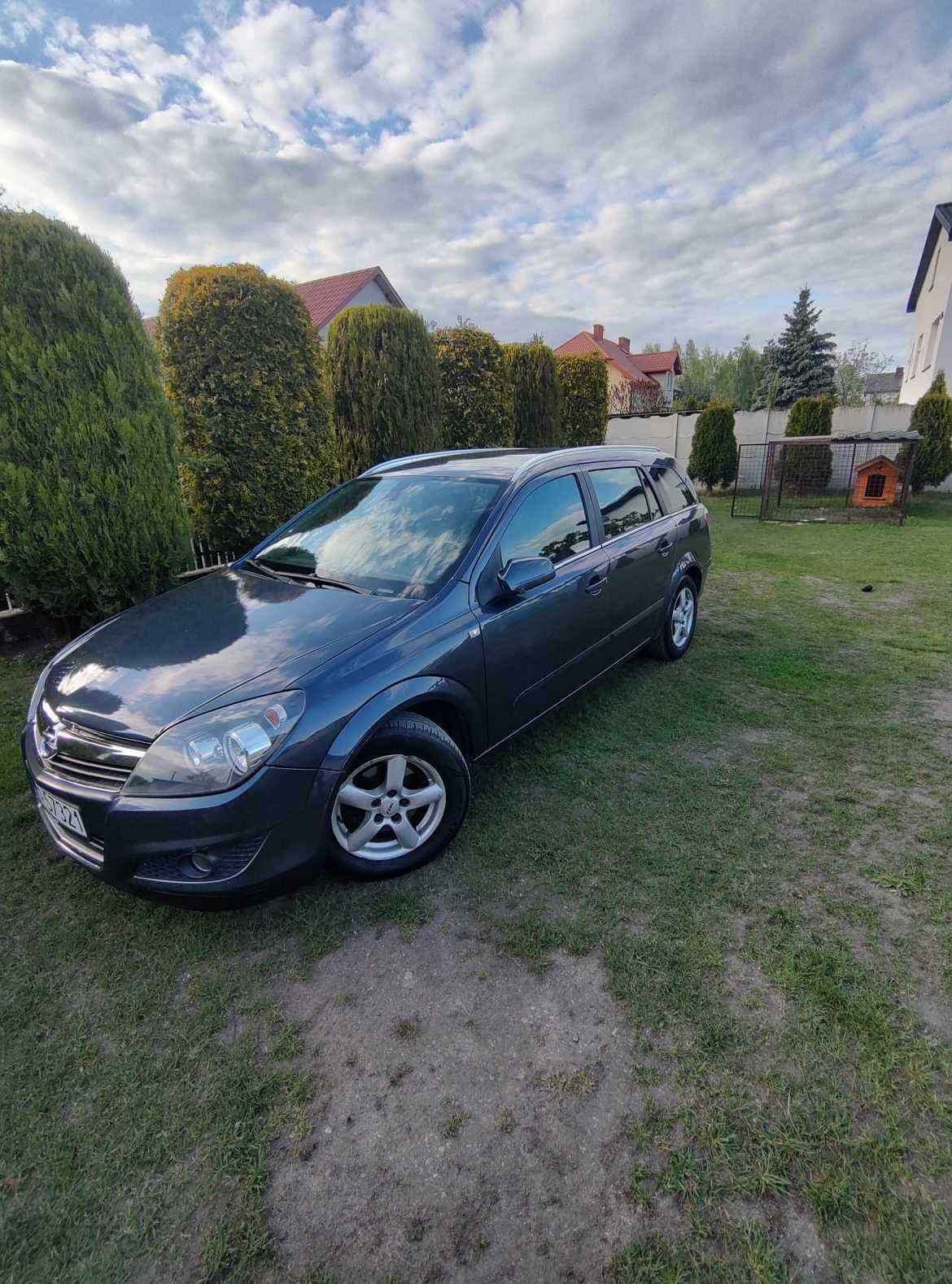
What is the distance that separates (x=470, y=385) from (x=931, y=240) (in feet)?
Result: 66.0

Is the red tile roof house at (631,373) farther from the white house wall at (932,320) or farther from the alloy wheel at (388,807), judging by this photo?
the alloy wheel at (388,807)

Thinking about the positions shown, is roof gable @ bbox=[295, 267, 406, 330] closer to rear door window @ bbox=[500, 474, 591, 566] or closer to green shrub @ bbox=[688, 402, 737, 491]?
green shrub @ bbox=[688, 402, 737, 491]

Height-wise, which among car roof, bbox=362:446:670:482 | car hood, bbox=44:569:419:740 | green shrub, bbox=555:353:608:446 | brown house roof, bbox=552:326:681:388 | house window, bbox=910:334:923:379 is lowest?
car hood, bbox=44:569:419:740

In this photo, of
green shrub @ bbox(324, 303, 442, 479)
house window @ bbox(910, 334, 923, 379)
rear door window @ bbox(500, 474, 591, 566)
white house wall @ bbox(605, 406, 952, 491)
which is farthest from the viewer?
house window @ bbox(910, 334, 923, 379)

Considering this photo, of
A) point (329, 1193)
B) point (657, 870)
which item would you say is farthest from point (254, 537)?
point (329, 1193)

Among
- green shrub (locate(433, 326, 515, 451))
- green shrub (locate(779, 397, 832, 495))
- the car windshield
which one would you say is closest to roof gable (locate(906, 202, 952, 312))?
green shrub (locate(779, 397, 832, 495))

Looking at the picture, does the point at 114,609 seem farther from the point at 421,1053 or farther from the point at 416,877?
the point at 421,1053

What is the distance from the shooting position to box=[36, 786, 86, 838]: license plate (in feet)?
6.72

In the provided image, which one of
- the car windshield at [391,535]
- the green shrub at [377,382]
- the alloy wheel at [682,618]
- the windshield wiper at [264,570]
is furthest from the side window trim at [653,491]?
the green shrub at [377,382]

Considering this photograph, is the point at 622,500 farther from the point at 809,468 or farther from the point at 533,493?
the point at 809,468

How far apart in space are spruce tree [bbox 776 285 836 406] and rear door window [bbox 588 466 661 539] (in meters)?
32.1

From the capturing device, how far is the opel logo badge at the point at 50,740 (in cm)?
218

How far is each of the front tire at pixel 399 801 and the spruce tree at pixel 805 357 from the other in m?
34.6

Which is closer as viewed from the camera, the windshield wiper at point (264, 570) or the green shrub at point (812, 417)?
the windshield wiper at point (264, 570)
